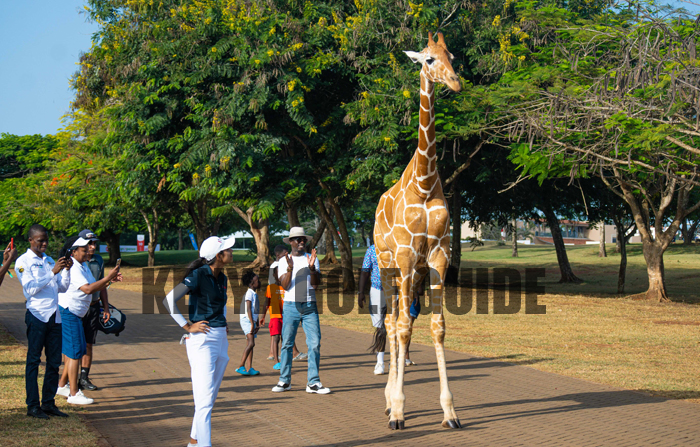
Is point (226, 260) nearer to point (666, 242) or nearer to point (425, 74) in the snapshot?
point (425, 74)

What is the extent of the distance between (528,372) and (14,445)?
7.03 metres

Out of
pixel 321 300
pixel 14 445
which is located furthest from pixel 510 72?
pixel 14 445

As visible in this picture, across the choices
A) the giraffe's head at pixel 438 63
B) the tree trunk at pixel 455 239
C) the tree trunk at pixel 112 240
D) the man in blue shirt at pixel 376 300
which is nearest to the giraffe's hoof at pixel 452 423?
the man in blue shirt at pixel 376 300

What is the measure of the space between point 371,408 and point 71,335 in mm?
3630

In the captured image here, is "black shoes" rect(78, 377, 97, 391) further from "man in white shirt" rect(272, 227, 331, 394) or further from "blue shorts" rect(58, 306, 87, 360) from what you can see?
"man in white shirt" rect(272, 227, 331, 394)

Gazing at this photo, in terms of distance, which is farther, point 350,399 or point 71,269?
point 350,399

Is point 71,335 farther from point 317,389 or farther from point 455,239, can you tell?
point 455,239

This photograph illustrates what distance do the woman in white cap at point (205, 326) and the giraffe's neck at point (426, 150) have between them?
276 centimetres

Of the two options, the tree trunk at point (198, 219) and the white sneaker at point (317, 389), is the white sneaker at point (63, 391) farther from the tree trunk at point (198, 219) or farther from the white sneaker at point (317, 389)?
the tree trunk at point (198, 219)

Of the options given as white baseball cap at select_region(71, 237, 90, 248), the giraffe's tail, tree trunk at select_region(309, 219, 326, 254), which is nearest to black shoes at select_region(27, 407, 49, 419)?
white baseball cap at select_region(71, 237, 90, 248)

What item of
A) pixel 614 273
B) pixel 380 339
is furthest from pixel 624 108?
pixel 614 273

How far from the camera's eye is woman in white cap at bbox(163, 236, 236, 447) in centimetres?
531

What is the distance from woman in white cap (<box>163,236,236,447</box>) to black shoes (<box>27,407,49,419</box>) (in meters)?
2.15

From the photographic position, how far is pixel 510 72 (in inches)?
723
